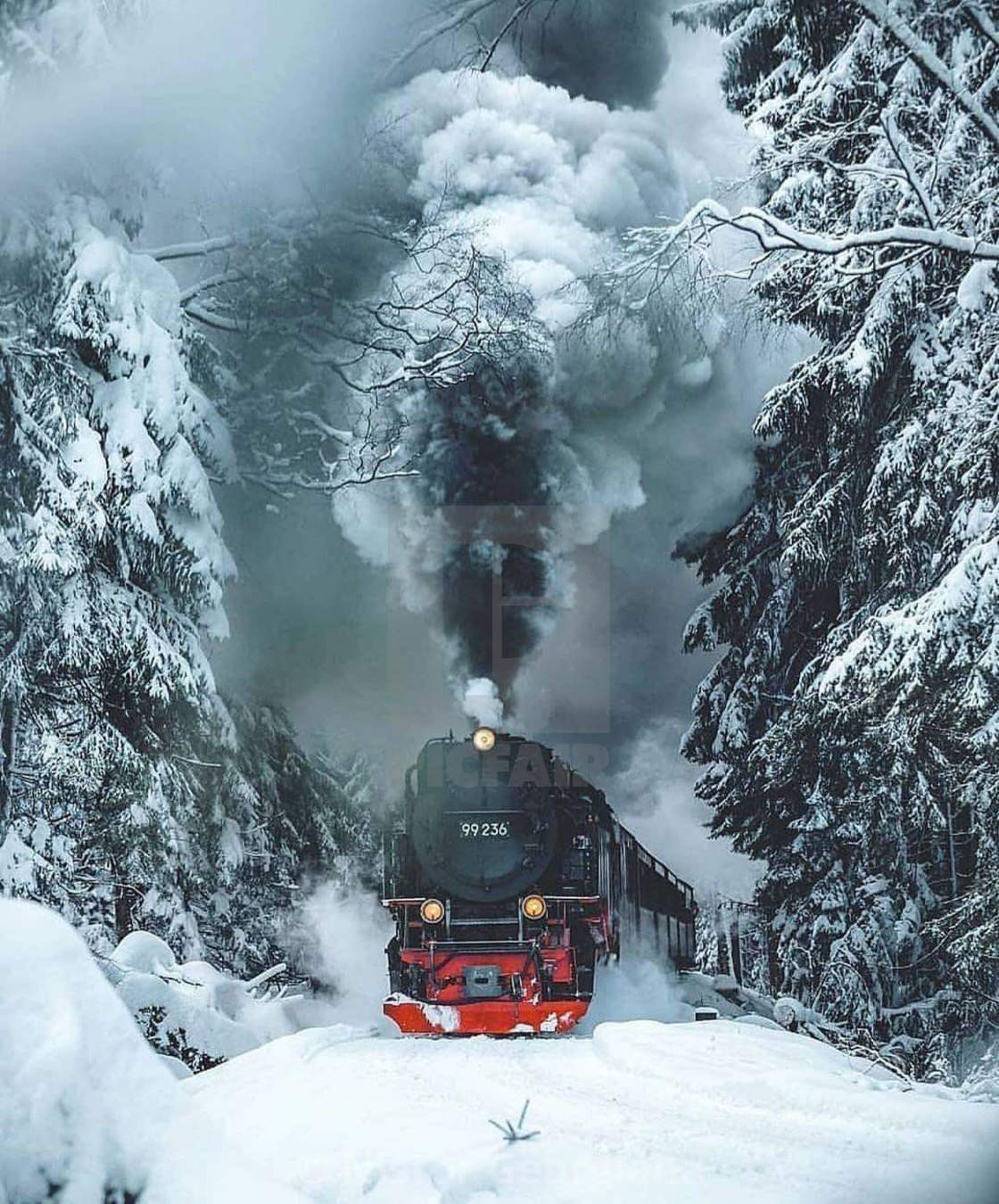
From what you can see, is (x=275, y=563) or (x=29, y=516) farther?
(x=275, y=563)

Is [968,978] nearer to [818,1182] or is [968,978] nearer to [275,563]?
[818,1182]

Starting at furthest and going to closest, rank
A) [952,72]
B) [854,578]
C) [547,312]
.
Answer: [547,312] → [854,578] → [952,72]

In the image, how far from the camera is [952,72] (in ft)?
12.0

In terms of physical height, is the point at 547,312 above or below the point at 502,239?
below

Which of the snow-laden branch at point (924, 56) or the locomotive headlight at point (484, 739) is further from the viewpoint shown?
the locomotive headlight at point (484, 739)

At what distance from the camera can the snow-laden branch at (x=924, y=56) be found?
11.4 ft

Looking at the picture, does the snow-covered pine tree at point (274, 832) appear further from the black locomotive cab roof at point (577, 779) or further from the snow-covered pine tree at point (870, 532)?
the snow-covered pine tree at point (870, 532)

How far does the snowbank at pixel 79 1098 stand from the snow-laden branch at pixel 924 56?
3.53m

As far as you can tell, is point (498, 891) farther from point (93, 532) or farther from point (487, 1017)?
point (93, 532)

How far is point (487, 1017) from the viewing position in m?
5.90

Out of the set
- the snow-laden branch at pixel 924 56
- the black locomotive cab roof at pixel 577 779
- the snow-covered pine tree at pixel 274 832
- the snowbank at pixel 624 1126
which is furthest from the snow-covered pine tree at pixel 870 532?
the snow-covered pine tree at pixel 274 832

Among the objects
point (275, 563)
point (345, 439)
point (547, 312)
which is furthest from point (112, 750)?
point (547, 312)

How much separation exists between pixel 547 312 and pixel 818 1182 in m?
4.74

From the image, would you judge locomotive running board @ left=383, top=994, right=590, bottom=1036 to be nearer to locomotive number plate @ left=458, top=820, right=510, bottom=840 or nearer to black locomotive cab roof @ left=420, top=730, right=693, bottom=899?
locomotive number plate @ left=458, top=820, right=510, bottom=840
